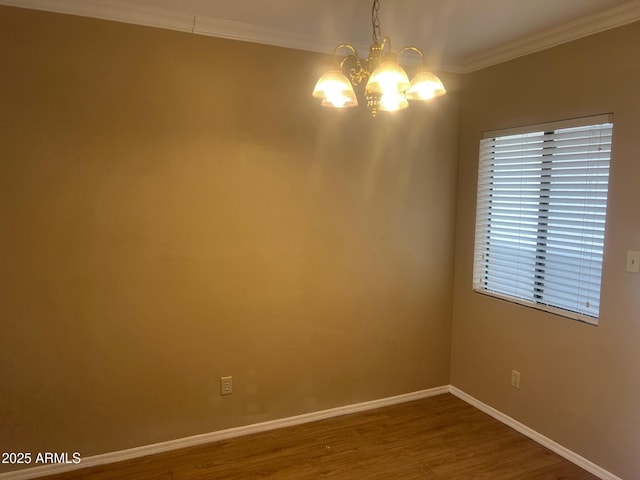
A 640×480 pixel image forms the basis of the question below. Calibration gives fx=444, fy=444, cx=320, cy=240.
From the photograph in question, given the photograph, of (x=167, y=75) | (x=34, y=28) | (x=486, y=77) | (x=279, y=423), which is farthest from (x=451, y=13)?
(x=279, y=423)

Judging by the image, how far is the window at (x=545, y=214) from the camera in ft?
8.55

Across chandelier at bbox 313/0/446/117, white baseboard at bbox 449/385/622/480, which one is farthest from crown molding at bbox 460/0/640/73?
white baseboard at bbox 449/385/622/480

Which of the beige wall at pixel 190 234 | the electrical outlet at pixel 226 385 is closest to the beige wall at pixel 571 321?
the beige wall at pixel 190 234

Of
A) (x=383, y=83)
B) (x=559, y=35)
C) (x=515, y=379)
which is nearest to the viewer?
(x=383, y=83)

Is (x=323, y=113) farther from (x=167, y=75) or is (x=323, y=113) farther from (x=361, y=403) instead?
(x=361, y=403)

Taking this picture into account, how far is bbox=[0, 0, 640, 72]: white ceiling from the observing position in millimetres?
2373

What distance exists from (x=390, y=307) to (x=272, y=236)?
112 centimetres

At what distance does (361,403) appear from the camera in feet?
11.2

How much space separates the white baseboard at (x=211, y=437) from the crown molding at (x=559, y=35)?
2595mm

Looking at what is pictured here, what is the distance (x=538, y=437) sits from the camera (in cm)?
297

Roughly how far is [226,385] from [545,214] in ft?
7.81

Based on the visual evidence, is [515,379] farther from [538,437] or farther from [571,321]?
[571,321]

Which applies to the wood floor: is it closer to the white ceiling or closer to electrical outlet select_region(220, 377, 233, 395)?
electrical outlet select_region(220, 377, 233, 395)

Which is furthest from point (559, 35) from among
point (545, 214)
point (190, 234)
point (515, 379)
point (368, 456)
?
point (368, 456)
